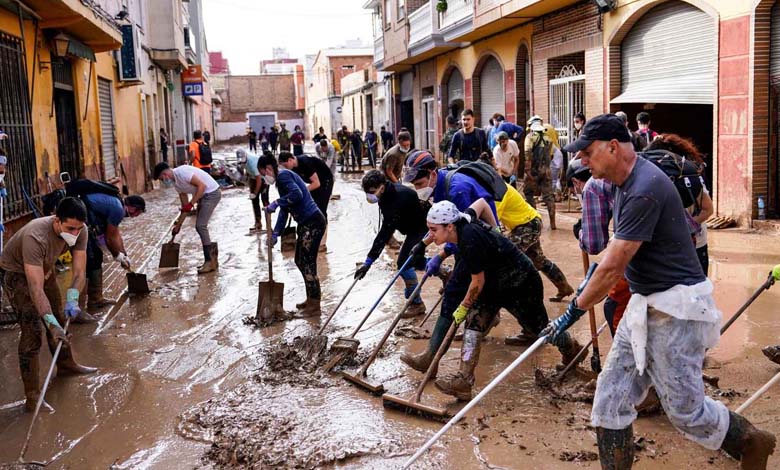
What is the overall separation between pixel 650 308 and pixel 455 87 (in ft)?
67.7

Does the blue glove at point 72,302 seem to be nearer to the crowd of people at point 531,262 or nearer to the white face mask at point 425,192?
the crowd of people at point 531,262

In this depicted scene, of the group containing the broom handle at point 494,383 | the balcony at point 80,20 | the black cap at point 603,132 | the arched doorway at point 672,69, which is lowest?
the broom handle at point 494,383

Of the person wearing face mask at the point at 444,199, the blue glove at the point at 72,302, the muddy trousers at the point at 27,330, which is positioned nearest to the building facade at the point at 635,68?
the person wearing face mask at the point at 444,199

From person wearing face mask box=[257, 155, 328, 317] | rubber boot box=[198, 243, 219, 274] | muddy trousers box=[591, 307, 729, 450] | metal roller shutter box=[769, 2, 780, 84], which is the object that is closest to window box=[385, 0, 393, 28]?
metal roller shutter box=[769, 2, 780, 84]

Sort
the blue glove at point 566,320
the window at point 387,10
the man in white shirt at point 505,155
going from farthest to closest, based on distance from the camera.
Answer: the window at point 387,10, the man in white shirt at point 505,155, the blue glove at point 566,320

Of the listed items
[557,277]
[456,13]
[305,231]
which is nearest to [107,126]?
[456,13]

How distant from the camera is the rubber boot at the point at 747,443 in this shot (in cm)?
324

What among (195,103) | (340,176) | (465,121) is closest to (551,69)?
(465,121)

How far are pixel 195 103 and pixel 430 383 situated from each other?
125 feet

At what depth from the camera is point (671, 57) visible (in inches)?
470

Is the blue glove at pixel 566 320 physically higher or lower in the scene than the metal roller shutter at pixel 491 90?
lower

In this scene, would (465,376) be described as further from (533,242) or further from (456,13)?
(456,13)

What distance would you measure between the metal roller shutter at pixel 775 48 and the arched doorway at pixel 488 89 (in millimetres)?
9039

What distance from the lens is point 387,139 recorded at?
27.4 meters
